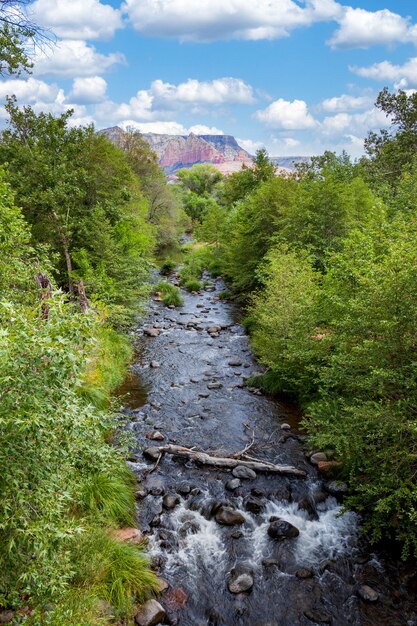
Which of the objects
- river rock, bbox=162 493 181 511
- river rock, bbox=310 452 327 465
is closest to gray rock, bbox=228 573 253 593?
river rock, bbox=162 493 181 511

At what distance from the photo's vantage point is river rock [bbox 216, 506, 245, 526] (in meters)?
9.33

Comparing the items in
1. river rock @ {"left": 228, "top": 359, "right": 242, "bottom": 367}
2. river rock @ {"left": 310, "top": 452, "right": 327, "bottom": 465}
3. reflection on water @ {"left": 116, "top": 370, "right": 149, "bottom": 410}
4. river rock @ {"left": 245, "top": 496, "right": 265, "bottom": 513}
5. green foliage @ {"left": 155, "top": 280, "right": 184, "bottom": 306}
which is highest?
green foliage @ {"left": 155, "top": 280, "right": 184, "bottom": 306}

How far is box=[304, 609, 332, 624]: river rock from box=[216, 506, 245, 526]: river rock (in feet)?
7.98

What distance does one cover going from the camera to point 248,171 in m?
41.2

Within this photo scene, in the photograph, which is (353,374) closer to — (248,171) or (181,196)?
(248,171)

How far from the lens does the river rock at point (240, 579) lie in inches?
304

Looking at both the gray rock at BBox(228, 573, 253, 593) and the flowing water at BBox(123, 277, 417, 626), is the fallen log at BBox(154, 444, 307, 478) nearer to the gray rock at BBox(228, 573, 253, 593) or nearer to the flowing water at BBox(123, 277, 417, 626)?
the flowing water at BBox(123, 277, 417, 626)

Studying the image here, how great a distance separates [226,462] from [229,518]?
201 cm

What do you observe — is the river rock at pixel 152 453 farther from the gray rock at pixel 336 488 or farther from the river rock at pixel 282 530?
the gray rock at pixel 336 488

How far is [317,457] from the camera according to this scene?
11422 millimetres

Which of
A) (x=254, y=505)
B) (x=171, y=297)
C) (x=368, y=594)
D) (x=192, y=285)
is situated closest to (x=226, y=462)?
(x=254, y=505)

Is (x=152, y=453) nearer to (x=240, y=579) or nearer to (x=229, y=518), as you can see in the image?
(x=229, y=518)

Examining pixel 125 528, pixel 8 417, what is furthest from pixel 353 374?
pixel 8 417

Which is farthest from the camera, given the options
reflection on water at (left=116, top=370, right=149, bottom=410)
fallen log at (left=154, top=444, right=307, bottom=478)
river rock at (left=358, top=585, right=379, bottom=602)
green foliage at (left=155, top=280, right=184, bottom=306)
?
green foliage at (left=155, top=280, right=184, bottom=306)
